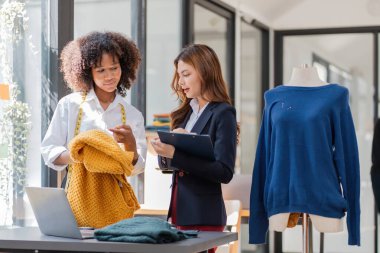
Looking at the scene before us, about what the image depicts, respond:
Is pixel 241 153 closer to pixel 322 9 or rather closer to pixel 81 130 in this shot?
pixel 322 9

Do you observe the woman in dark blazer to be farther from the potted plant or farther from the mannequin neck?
the potted plant

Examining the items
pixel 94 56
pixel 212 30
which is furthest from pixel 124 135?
pixel 212 30

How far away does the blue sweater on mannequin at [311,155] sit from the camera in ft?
12.0

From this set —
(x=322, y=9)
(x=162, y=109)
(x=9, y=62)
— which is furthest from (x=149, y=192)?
(x=322, y=9)

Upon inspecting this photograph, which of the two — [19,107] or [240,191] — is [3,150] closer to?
[19,107]

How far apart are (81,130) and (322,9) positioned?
5.86 meters

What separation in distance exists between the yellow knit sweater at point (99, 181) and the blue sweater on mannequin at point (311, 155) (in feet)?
2.49

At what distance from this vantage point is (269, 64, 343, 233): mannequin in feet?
11.9

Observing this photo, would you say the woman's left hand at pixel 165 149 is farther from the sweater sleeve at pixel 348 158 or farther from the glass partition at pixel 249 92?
the glass partition at pixel 249 92

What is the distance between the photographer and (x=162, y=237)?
2.61 meters

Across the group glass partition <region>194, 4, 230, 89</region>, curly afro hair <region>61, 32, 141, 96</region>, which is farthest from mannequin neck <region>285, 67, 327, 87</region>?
glass partition <region>194, 4, 230, 89</region>

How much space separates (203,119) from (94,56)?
0.51m

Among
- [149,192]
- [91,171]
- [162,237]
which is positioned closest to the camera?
[162,237]

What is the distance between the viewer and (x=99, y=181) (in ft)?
10.4
